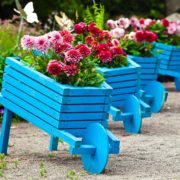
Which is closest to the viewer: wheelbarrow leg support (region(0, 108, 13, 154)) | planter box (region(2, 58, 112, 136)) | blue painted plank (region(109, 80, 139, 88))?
planter box (region(2, 58, 112, 136))

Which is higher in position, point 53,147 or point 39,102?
point 39,102

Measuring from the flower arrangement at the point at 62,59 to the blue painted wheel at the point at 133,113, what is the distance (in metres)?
1.73

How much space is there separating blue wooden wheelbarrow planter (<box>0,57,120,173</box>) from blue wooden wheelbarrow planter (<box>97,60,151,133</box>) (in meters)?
1.65

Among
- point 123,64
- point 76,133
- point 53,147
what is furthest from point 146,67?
point 76,133

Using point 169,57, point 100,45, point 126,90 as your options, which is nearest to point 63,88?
point 100,45

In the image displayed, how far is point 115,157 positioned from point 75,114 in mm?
805

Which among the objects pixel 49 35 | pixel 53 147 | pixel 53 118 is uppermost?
pixel 49 35

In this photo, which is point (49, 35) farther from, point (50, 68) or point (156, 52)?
point (156, 52)

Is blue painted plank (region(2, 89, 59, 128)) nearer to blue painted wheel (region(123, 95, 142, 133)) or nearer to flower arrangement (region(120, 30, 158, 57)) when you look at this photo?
blue painted wheel (region(123, 95, 142, 133))

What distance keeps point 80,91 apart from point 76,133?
0.33m

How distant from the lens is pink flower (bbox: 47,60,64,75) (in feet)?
20.6

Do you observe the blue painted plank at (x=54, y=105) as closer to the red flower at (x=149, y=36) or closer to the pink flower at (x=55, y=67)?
the pink flower at (x=55, y=67)

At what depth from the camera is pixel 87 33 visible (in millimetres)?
7750

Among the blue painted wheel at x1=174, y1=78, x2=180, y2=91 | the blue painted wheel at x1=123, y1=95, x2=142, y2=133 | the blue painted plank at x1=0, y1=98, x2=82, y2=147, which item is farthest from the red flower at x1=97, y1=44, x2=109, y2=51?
the blue painted wheel at x1=174, y1=78, x2=180, y2=91
